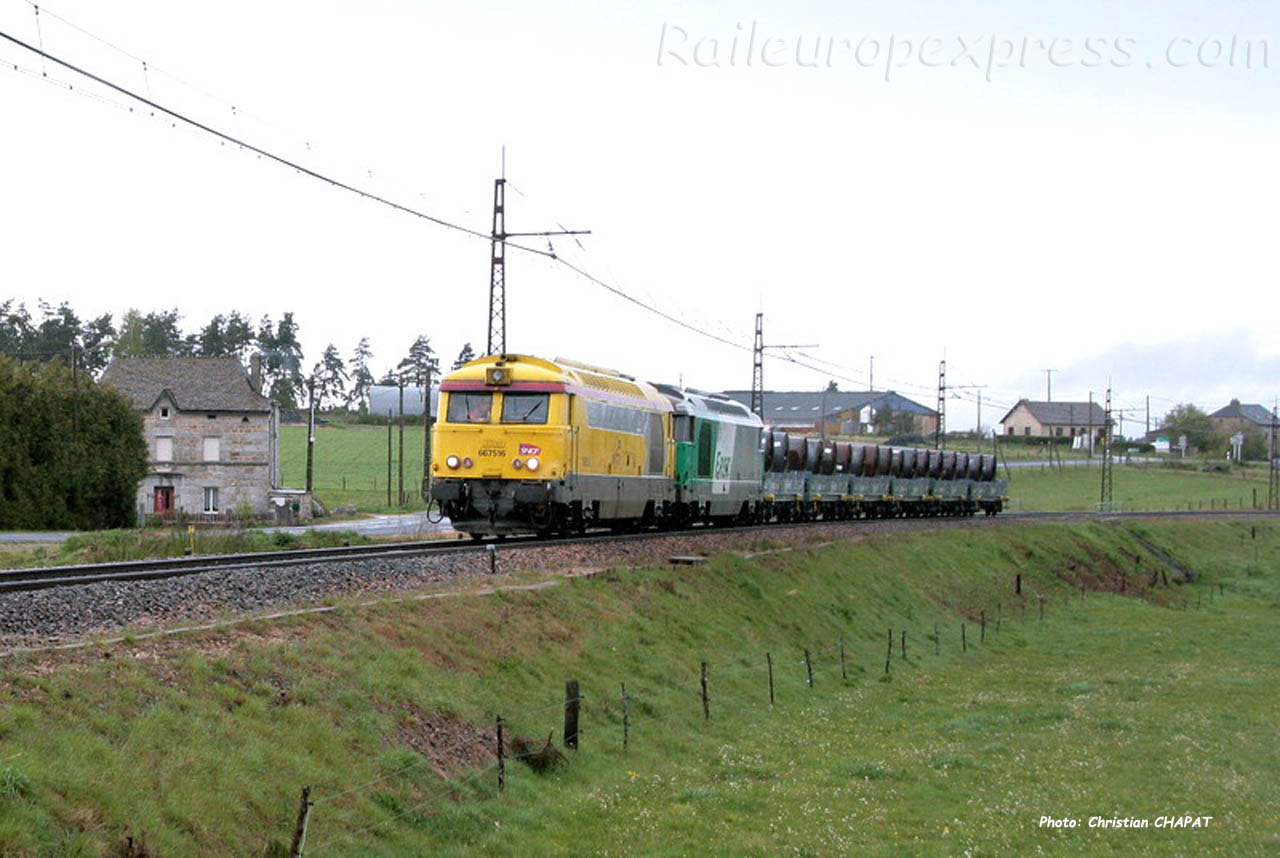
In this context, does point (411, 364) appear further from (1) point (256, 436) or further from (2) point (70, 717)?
(2) point (70, 717)

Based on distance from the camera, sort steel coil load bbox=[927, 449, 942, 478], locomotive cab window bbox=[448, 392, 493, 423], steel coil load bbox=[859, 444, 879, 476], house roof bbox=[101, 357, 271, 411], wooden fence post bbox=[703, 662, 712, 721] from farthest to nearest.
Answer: house roof bbox=[101, 357, 271, 411], steel coil load bbox=[927, 449, 942, 478], steel coil load bbox=[859, 444, 879, 476], locomotive cab window bbox=[448, 392, 493, 423], wooden fence post bbox=[703, 662, 712, 721]

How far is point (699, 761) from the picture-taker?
18047 mm

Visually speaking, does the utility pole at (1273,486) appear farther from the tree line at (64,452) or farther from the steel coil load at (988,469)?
the tree line at (64,452)

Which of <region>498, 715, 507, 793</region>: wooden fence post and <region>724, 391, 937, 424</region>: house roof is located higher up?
<region>724, 391, 937, 424</region>: house roof

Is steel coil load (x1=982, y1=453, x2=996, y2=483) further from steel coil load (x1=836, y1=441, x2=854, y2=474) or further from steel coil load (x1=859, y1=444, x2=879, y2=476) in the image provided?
steel coil load (x1=836, y1=441, x2=854, y2=474)

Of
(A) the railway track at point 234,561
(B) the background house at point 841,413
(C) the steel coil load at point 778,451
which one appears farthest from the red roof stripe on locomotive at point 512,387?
(B) the background house at point 841,413

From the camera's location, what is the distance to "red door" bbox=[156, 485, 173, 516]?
7512 cm

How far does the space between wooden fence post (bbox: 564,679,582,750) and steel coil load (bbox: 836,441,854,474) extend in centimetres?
4335

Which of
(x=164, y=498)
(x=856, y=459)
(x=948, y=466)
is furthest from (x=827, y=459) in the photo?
(x=164, y=498)

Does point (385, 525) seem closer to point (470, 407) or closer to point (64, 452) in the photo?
point (64, 452)

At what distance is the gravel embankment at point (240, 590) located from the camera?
557 inches

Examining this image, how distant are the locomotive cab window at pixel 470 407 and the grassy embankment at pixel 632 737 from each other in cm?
539

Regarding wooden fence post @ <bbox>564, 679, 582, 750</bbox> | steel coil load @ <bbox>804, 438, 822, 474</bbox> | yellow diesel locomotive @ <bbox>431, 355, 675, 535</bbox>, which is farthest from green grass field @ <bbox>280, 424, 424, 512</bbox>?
wooden fence post @ <bbox>564, 679, 582, 750</bbox>

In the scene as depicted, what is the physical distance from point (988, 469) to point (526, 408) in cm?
5617
